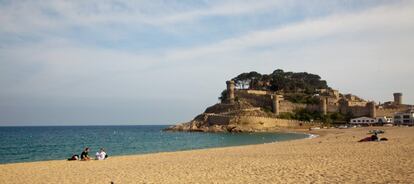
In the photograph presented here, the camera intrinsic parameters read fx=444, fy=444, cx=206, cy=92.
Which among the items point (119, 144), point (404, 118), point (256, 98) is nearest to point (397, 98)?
point (404, 118)

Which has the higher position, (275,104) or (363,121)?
(275,104)


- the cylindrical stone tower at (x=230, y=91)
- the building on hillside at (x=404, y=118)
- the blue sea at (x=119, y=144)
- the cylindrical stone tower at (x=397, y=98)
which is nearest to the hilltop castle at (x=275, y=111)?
the cylindrical stone tower at (x=230, y=91)

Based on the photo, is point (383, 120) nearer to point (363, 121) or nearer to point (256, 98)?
point (363, 121)

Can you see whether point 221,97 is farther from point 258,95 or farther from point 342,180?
point 342,180

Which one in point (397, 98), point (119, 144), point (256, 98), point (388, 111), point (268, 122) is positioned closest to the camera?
point (119, 144)

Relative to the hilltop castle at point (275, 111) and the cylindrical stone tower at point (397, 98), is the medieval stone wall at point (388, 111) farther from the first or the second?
the cylindrical stone tower at point (397, 98)

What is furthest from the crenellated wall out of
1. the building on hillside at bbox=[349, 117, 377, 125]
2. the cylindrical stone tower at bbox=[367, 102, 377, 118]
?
the cylindrical stone tower at bbox=[367, 102, 377, 118]

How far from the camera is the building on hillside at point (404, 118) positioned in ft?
264

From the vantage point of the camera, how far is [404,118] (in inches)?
3219

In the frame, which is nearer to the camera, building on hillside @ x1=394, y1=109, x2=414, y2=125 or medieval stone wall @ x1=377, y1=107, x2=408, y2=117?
building on hillside @ x1=394, y1=109, x2=414, y2=125

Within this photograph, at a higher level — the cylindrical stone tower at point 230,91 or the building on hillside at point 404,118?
the cylindrical stone tower at point 230,91

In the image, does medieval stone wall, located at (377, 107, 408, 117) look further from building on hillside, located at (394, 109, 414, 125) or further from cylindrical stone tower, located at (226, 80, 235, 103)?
cylindrical stone tower, located at (226, 80, 235, 103)

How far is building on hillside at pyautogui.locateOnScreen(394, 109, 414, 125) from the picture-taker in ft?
264

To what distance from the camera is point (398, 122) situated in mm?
82125
